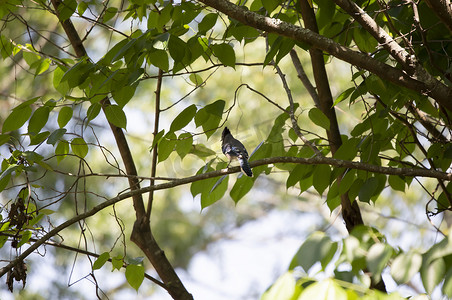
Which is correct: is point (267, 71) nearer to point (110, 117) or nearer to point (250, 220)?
point (250, 220)

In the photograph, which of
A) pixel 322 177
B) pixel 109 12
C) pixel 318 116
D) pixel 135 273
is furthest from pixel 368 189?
pixel 109 12

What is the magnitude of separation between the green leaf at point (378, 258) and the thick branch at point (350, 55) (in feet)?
2.47

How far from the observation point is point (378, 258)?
3.29 feet

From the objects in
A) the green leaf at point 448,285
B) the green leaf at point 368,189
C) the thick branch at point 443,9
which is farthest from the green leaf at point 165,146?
the green leaf at point 448,285

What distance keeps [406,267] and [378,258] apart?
0.18ft

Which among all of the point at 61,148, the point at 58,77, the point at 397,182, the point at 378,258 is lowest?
the point at 378,258

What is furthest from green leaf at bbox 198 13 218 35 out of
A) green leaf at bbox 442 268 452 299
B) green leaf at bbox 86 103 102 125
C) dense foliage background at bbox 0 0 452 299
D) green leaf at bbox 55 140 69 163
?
green leaf at bbox 442 268 452 299

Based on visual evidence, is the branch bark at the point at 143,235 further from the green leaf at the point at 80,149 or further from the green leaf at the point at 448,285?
the green leaf at the point at 448,285

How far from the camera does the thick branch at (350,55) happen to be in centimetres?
163

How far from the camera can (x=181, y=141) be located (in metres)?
2.08

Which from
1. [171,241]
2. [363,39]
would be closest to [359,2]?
[363,39]

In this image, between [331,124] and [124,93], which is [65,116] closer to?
[124,93]

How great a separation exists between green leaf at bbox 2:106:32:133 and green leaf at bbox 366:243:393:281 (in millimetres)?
1476

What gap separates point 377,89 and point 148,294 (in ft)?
26.7
